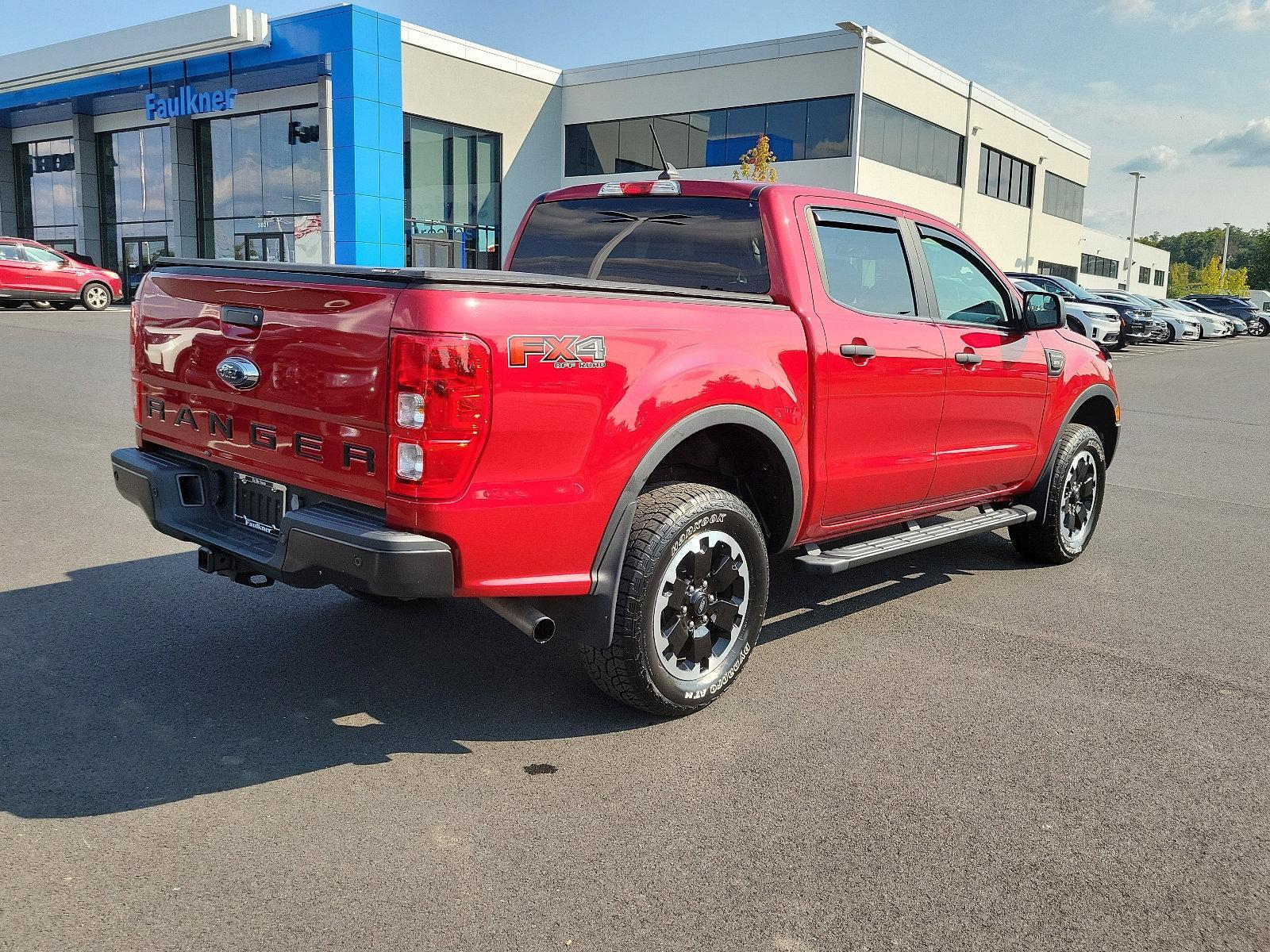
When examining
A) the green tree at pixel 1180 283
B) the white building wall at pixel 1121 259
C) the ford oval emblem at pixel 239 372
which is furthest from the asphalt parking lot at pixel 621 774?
the green tree at pixel 1180 283

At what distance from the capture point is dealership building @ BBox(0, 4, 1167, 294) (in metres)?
31.8

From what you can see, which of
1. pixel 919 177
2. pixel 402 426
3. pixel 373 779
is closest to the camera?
pixel 402 426

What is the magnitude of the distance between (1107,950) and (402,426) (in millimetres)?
2296

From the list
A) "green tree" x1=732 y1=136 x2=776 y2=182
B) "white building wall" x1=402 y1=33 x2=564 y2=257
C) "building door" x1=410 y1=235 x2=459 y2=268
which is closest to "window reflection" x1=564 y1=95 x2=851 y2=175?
"white building wall" x1=402 y1=33 x2=564 y2=257

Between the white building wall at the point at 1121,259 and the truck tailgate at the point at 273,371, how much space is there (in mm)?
52856

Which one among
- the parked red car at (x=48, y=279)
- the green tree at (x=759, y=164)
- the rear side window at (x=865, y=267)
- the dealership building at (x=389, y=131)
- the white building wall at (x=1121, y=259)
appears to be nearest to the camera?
the rear side window at (x=865, y=267)

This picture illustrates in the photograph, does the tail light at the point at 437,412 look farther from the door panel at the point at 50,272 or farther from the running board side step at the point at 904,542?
the door panel at the point at 50,272

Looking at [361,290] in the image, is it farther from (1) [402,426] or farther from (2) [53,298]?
(2) [53,298]

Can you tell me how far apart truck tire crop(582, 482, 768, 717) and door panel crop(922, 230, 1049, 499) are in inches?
61.0

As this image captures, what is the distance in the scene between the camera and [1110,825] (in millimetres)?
3232

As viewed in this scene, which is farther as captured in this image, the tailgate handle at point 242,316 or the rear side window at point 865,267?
the rear side window at point 865,267

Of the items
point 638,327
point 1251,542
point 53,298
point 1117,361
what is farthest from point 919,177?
point 638,327

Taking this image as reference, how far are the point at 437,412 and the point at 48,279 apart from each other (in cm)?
2663

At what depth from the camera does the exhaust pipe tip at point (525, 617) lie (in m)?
3.45
